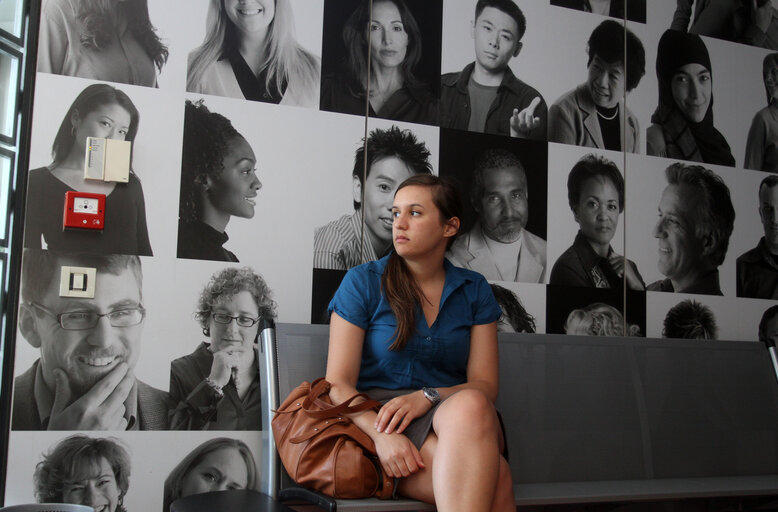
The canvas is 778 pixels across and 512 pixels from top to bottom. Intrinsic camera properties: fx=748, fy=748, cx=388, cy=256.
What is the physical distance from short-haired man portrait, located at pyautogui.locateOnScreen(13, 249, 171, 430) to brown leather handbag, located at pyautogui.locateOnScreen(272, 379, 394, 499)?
0.70 meters

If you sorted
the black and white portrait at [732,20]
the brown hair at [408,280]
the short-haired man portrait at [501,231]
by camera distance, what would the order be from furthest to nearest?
the black and white portrait at [732,20], the short-haired man portrait at [501,231], the brown hair at [408,280]

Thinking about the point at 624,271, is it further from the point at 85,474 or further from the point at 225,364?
the point at 85,474

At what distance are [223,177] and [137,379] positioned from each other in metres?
0.75

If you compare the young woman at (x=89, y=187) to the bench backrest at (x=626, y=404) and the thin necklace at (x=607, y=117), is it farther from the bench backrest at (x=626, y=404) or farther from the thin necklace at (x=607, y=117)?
→ the thin necklace at (x=607, y=117)

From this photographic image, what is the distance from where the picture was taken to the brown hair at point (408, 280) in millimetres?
2215

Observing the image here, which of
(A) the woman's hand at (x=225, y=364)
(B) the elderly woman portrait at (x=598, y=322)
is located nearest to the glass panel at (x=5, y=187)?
(A) the woman's hand at (x=225, y=364)

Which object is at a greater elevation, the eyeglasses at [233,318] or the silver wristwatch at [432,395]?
the eyeglasses at [233,318]

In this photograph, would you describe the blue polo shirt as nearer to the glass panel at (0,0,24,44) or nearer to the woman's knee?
the woman's knee

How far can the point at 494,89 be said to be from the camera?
305 cm

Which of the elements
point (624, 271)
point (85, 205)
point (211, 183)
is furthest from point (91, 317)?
point (624, 271)

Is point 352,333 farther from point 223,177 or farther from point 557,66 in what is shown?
point 557,66

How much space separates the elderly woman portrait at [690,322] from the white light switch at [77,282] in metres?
2.30

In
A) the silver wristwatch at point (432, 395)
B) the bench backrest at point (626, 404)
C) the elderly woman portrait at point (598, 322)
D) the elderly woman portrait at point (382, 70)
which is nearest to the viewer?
the silver wristwatch at point (432, 395)

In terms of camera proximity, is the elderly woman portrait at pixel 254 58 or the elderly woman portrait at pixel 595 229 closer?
the elderly woman portrait at pixel 254 58
